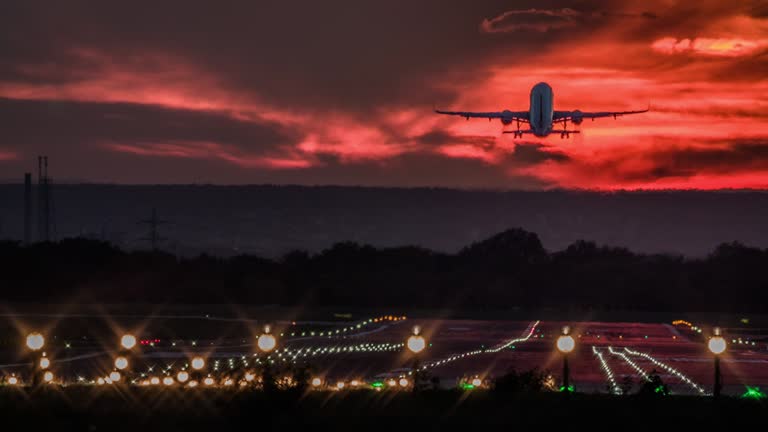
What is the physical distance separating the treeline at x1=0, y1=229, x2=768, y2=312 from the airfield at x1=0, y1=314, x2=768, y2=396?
19.7 meters

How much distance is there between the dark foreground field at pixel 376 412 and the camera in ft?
77.8

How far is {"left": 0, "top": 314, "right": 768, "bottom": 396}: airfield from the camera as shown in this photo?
41.1 metres

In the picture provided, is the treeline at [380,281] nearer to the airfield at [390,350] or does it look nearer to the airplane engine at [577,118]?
the airfield at [390,350]

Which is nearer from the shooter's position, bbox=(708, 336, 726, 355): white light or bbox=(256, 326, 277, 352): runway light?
bbox=(708, 336, 726, 355): white light

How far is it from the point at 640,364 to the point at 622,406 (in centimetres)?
2488

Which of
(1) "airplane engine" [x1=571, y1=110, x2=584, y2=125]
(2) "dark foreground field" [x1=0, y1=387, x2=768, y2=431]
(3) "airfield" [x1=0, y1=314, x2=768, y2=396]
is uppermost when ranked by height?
(1) "airplane engine" [x1=571, y1=110, x2=584, y2=125]

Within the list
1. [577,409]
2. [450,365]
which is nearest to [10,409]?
[577,409]

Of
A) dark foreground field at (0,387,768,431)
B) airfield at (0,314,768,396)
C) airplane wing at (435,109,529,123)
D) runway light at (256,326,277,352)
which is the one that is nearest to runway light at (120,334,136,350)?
airfield at (0,314,768,396)

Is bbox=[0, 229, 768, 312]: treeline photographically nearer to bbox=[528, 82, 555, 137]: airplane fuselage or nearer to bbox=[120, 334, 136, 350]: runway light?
bbox=[528, 82, 555, 137]: airplane fuselage

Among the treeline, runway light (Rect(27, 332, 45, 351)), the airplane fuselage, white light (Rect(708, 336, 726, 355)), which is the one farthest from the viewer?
the treeline

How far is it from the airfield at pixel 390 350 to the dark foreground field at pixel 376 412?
2781mm

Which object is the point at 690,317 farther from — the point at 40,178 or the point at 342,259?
the point at 40,178

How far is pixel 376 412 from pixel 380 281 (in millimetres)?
84098

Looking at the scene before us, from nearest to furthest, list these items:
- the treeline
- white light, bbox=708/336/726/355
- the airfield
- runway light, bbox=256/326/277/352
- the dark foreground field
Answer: the dark foreground field → white light, bbox=708/336/726/355 → runway light, bbox=256/326/277/352 → the airfield → the treeline
